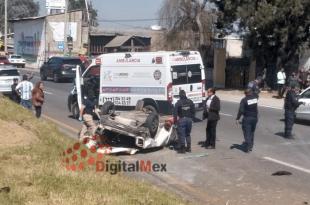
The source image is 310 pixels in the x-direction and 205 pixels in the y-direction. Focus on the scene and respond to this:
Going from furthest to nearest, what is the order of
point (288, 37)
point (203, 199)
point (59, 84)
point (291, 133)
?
point (59, 84), point (288, 37), point (291, 133), point (203, 199)

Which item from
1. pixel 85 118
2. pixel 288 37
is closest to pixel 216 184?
pixel 85 118

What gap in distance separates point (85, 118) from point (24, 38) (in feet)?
230

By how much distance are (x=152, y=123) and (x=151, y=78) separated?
497 cm

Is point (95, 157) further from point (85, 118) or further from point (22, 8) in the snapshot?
point (22, 8)

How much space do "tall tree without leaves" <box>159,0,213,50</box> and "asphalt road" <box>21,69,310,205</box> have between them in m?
28.9

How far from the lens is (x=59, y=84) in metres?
39.5

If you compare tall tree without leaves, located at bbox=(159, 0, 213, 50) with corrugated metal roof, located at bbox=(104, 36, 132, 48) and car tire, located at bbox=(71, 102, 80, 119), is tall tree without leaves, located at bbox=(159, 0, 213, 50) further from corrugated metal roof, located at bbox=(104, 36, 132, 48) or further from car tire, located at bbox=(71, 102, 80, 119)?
car tire, located at bbox=(71, 102, 80, 119)

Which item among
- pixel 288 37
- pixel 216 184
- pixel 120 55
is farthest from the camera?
pixel 288 37

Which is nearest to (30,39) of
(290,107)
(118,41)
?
(118,41)

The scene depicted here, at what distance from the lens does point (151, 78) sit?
62.7 feet

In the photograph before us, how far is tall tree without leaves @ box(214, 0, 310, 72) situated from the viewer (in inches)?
1287

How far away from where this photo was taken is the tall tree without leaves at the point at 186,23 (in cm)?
4759

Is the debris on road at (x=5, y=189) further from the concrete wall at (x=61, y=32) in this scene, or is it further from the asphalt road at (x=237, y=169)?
the concrete wall at (x=61, y=32)

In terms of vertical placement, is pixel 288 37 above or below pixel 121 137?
above
